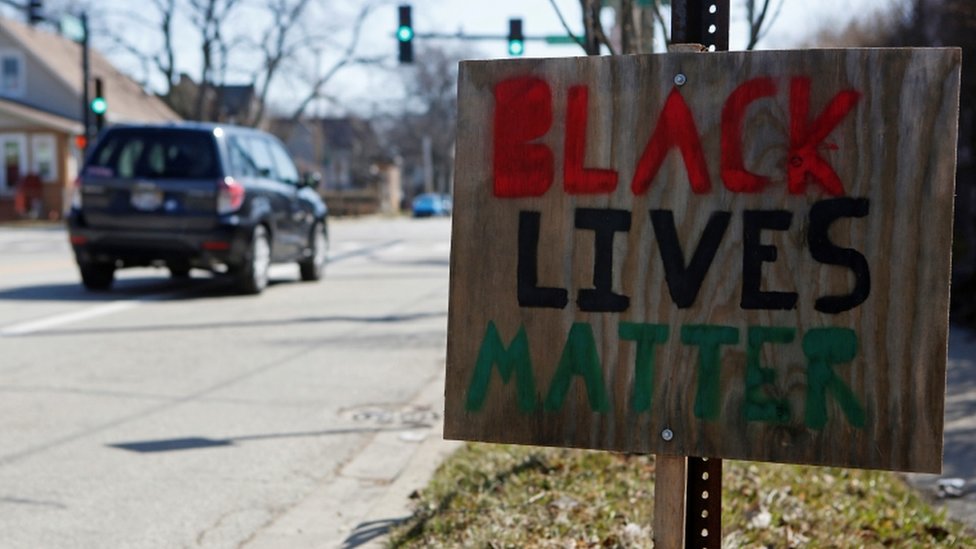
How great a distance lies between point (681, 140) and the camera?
287cm

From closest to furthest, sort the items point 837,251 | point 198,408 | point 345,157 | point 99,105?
point 837,251
point 198,408
point 99,105
point 345,157

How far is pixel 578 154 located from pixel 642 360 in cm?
51

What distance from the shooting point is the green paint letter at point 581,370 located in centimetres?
292

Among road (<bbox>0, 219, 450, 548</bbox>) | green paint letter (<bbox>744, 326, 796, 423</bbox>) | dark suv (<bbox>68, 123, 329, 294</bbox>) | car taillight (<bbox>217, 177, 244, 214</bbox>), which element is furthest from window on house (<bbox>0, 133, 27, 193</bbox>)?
green paint letter (<bbox>744, 326, 796, 423</bbox>)

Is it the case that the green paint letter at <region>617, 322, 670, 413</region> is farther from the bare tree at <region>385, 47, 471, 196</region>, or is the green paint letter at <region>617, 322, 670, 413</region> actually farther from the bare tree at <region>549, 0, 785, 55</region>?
the bare tree at <region>385, 47, 471, 196</region>

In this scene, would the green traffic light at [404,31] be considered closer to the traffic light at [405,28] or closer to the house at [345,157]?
the traffic light at [405,28]

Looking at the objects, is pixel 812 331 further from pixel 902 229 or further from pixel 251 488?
pixel 251 488

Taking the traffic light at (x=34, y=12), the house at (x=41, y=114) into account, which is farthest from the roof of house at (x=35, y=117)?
the traffic light at (x=34, y=12)

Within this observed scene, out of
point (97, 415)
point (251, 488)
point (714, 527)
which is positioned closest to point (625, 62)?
point (714, 527)

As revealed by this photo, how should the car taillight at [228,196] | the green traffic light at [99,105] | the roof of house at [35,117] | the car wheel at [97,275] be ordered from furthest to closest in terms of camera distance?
1. the roof of house at [35,117]
2. the green traffic light at [99,105]
3. the car wheel at [97,275]
4. the car taillight at [228,196]

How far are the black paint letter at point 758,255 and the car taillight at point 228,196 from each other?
10.7 meters

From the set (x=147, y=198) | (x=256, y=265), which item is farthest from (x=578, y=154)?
(x=256, y=265)

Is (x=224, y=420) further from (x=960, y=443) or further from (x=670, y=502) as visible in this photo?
(x=670, y=502)

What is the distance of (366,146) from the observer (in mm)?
104750
